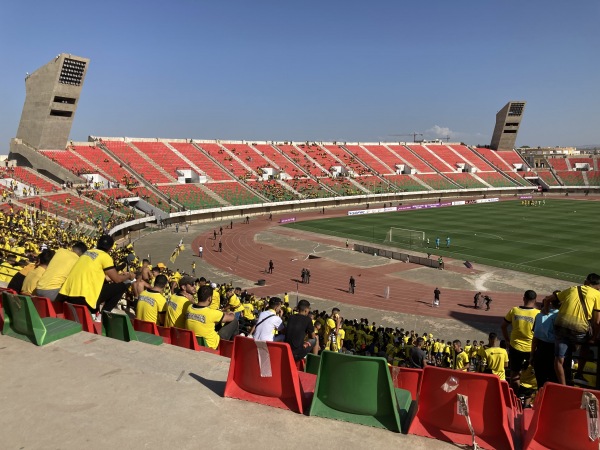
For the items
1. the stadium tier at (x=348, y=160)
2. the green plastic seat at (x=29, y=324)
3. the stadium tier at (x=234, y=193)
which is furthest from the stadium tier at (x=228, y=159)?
the green plastic seat at (x=29, y=324)

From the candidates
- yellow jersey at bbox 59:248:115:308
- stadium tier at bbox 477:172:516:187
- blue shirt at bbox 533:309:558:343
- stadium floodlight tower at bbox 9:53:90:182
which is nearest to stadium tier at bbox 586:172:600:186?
stadium tier at bbox 477:172:516:187

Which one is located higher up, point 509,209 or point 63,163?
point 509,209

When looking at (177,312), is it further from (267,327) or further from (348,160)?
(348,160)

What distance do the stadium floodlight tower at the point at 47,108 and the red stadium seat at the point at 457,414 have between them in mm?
60498

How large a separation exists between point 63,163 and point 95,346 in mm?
56733

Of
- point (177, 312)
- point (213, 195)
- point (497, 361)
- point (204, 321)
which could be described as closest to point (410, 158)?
point (213, 195)

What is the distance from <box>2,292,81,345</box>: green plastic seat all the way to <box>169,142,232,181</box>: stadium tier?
6265 cm

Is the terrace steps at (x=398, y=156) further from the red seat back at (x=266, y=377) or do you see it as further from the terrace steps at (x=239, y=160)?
the red seat back at (x=266, y=377)

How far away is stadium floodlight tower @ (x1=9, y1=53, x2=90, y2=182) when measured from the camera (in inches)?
2201

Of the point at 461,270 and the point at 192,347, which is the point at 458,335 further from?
the point at 192,347

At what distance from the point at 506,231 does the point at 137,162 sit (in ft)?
167

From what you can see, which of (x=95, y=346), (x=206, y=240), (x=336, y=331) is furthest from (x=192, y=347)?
(x=206, y=240)

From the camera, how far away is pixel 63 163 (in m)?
55.6

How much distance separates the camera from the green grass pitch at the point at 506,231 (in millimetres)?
34250
